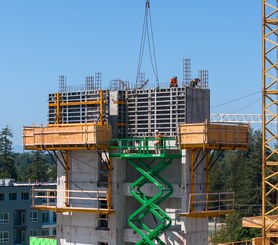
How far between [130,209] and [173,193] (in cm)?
412

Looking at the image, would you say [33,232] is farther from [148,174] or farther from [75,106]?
[148,174]

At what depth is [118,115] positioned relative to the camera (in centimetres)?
4969

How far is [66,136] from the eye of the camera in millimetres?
48781

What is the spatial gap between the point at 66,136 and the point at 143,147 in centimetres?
507

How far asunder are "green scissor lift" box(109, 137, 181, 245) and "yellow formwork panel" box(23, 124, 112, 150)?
3.59ft

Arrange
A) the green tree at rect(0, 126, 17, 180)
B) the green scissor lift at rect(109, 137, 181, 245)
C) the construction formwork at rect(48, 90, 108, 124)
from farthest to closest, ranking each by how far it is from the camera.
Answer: the green tree at rect(0, 126, 17, 180)
the construction formwork at rect(48, 90, 108, 124)
the green scissor lift at rect(109, 137, 181, 245)

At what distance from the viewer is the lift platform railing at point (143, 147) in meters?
46.5

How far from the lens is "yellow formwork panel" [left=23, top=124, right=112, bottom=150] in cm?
4769

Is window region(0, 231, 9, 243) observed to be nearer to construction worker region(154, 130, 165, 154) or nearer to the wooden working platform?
the wooden working platform

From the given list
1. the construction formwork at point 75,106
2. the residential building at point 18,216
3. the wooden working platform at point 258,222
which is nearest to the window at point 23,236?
the residential building at point 18,216

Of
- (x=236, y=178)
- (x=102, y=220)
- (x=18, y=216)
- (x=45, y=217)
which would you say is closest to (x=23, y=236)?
(x=18, y=216)

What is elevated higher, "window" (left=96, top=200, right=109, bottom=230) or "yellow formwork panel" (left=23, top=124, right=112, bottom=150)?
"yellow formwork panel" (left=23, top=124, right=112, bottom=150)

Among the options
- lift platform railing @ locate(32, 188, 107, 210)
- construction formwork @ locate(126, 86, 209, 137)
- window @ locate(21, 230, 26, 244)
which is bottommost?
window @ locate(21, 230, 26, 244)

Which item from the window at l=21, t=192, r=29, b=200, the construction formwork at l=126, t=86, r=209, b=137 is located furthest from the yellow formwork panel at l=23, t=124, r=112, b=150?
the window at l=21, t=192, r=29, b=200
